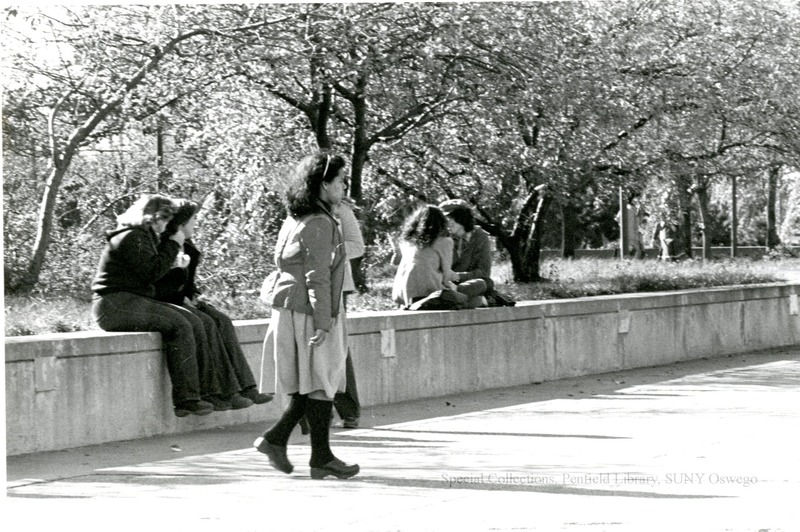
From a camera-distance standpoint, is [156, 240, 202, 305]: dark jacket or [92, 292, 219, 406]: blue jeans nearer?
[92, 292, 219, 406]: blue jeans

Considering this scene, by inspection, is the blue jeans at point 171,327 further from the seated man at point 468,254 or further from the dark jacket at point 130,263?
the seated man at point 468,254

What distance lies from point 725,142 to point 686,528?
17383 millimetres

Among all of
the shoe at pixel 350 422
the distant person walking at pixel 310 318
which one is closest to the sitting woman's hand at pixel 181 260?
the shoe at pixel 350 422

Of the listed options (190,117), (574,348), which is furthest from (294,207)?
(190,117)

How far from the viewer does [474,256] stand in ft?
41.5

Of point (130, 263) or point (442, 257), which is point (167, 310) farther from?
point (442, 257)

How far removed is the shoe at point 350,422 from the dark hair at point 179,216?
177 centimetres

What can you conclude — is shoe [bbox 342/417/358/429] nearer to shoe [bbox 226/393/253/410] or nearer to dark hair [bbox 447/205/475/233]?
shoe [bbox 226/393/253/410]

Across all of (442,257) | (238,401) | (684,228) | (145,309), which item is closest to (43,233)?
(442,257)

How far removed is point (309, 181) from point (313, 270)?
512mm

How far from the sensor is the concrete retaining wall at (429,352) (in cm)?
823

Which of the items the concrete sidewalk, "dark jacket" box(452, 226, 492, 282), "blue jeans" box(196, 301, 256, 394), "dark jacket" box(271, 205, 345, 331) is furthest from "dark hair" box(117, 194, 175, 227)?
"dark jacket" box(452, 226, 492, 282)

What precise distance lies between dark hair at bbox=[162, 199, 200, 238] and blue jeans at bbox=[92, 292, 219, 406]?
0.54 meters

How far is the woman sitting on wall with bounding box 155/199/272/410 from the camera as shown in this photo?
8.98 meters
